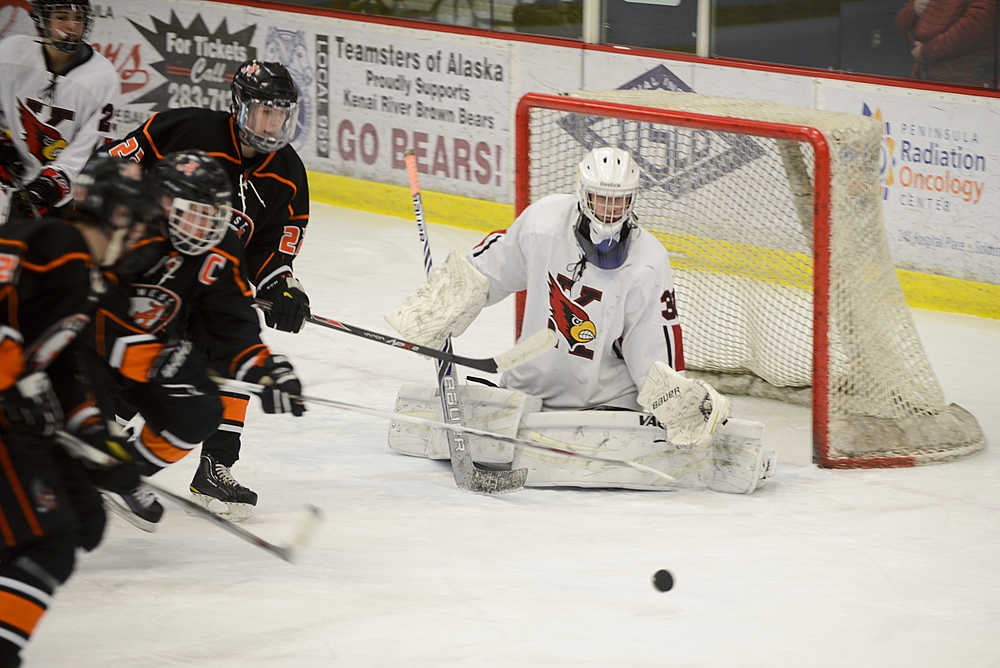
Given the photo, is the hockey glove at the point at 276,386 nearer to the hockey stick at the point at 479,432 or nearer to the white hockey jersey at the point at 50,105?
the hockey stick at the point at 479,432

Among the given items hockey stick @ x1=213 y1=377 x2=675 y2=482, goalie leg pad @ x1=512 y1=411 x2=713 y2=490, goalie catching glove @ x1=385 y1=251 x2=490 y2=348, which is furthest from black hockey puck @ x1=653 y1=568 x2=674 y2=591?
goalie catching glove @ x1=385 y1=251 x2=490 y2=348

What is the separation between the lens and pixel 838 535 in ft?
10.4

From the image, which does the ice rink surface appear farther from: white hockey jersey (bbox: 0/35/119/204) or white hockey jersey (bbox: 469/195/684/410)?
white hockey jersey (bbox: 0/35/119/204)

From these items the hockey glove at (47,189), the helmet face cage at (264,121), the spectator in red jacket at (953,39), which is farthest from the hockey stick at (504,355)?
→ the spectator in red jacket at (953,39)

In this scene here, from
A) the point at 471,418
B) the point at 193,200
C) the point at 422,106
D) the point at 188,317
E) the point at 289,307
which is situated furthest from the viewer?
the point at 422,106

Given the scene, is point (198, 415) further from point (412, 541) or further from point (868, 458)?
point (868, 458)

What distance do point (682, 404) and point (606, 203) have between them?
52 cm

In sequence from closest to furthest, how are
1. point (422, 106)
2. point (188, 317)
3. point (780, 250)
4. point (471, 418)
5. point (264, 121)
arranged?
point (188, 317) < point (264, 121) < point (471, 418) < point (780, 250) < point (422, 106)

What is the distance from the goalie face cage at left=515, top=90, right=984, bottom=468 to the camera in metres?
3.64

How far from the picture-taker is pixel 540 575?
9.53 ft

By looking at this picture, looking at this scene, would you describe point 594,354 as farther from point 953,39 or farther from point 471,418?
point 953,39

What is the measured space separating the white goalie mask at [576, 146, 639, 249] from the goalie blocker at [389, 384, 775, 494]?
1.50 ft

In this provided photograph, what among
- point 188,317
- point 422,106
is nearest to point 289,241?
point 188,317

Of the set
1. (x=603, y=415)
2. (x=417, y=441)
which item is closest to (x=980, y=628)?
(x=603, y=415)
